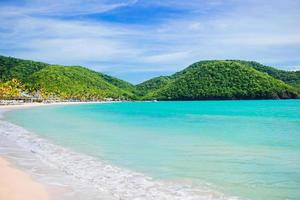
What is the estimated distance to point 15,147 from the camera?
15.6 metres

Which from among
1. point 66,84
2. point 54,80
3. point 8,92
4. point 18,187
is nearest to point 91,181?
point 18,187

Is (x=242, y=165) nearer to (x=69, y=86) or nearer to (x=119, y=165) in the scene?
(x=119, y=165)

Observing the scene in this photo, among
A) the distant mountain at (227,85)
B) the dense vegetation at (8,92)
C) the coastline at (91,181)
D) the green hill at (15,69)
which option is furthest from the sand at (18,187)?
the green hill at (15,69)

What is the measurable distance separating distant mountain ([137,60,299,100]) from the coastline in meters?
152

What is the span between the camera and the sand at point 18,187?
25.3 ft

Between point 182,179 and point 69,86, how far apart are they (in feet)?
542

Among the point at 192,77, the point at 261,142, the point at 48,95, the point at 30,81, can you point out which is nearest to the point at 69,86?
the point at 30,81

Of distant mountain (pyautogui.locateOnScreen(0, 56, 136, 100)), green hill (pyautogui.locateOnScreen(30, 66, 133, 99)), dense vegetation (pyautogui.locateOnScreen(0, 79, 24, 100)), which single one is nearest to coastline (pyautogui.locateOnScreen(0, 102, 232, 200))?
dense vegetation (pyautogui.locateOnScreen(0, 79, 24, 100))

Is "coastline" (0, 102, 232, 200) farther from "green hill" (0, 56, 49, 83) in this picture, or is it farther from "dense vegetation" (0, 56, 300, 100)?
"green hill" (0, 56, 49, 83)

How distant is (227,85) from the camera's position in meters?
167

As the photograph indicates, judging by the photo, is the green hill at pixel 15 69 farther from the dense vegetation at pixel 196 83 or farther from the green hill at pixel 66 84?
the green hill at pixel 66 84

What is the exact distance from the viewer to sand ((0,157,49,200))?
7.73m

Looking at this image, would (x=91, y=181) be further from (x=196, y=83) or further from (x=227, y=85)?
(x=196, y=83)

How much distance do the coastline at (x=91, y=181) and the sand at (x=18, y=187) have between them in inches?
8.1
